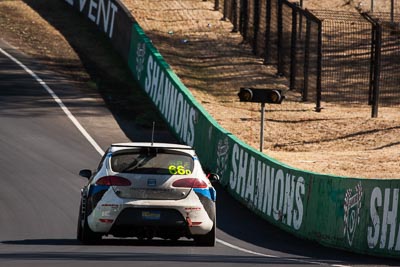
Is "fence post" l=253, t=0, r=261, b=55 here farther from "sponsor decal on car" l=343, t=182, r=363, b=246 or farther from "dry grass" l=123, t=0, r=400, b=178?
"sponsor decal on car" l=343, t=182, r=363, b=246

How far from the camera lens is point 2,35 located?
4628 cm

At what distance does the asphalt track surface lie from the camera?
15789 mm

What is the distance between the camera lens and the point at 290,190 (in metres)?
23.2

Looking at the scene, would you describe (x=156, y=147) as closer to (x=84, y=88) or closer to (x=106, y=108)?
(x=106, y=108)

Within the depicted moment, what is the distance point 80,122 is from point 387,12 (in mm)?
20241

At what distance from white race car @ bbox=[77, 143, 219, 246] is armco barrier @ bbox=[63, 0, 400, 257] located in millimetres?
3282

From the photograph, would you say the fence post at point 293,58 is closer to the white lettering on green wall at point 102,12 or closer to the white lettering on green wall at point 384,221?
the white lettering on green wall at point 102,12

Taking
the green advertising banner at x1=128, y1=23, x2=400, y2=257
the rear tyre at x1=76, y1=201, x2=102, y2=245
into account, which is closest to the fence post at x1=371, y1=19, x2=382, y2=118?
the green advertising banner at x1=128, y1=23, x2=400, y2=257

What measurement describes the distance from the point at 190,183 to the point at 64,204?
791 cm

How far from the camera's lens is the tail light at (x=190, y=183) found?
55.6 ft

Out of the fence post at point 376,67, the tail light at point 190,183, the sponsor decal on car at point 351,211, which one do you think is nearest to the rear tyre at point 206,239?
the tail light at point 190,183

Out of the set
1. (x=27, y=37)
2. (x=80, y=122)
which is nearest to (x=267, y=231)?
(x=80, y=122)

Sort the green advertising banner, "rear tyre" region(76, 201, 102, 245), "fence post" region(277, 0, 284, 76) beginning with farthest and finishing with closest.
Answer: "fence post" region(277, 0, 284, 76) → the green advertising banner → "rear tyre" region(76, 201, 102, 245)

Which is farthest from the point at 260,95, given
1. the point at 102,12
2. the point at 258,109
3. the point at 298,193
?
the point at 102,12
